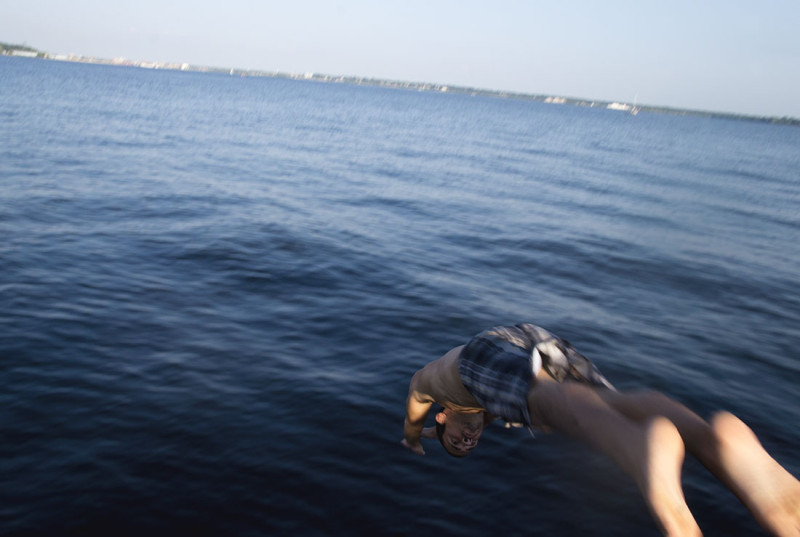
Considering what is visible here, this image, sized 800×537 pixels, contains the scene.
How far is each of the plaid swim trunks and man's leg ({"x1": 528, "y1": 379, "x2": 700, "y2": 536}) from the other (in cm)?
16

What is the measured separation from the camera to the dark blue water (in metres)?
6.43

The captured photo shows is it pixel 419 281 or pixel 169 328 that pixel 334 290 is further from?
pixel 169 328

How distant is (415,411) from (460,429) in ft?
1.66

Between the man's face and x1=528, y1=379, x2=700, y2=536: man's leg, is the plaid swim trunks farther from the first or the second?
the man's face

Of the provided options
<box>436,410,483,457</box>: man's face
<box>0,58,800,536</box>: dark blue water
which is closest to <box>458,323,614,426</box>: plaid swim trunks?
<box>436,410,483,457</box>: man's face

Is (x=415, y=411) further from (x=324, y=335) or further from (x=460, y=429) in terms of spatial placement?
(x=324, y=335)

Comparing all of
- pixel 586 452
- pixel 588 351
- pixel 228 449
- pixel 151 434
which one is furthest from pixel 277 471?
pixel 588 351

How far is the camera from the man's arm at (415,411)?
526 cm

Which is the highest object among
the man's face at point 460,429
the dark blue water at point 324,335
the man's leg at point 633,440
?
the man's leg at point 633,440

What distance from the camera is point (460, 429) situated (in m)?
5.57

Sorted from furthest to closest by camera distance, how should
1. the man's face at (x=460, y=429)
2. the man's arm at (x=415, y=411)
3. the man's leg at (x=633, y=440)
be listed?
the man's face at (x=460, y=429) < the man's arm at (x=415, y=411) < the man's leg at (x=633, y=440)

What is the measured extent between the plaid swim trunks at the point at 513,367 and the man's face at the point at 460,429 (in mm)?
773

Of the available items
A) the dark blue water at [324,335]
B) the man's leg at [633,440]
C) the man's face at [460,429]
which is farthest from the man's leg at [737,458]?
the dark blue water at [324,335]

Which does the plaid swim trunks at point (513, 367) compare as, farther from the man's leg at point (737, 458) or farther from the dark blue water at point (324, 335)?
the dark blue water at point (324, 335)
